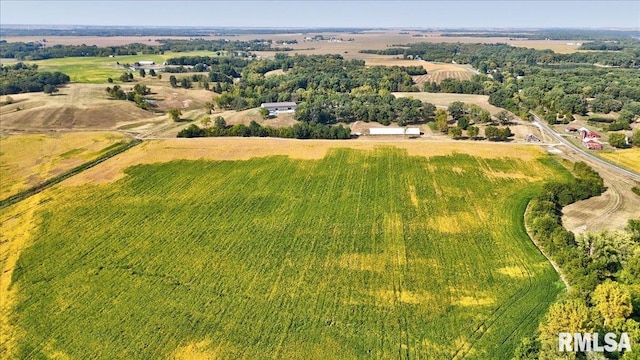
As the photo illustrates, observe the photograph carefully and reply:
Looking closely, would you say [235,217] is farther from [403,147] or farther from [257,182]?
[403,147]

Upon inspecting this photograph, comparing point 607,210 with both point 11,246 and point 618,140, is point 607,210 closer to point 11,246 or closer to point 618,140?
point 618,140

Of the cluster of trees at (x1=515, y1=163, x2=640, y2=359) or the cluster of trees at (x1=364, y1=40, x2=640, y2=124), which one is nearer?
the cluster of trees at (x1=515, y1=163, x2=640, y2=359)

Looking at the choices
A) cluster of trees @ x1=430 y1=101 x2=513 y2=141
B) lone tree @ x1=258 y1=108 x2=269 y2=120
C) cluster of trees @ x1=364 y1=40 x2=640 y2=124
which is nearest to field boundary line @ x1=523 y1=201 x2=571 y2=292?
cluster of trees @ x1=430 y1=101 x2=513 y2=141

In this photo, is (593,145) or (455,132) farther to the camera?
(455,132)

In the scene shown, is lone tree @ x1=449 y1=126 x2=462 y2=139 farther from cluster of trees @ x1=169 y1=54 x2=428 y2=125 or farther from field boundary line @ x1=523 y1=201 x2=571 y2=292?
field boundary line @ x1=523 y1=201 x2=571 y2=292

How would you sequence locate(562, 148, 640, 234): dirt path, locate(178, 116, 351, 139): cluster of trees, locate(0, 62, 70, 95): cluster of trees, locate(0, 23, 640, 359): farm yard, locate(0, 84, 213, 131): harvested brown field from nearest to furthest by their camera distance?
locate(0, 23, 640, 359): farm yard
locate(562, 148, 640, 234): dirt path
locate(178, 116, 351, 139): cluster of trees
locate(0, 84, 213, 131): harvested brown field
locate(0, 62, 70, 95): cluster of trees

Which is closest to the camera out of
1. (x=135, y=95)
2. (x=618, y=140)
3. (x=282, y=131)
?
(x=618, y=140)

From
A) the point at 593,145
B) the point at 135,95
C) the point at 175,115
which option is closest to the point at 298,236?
the point at 593,145
